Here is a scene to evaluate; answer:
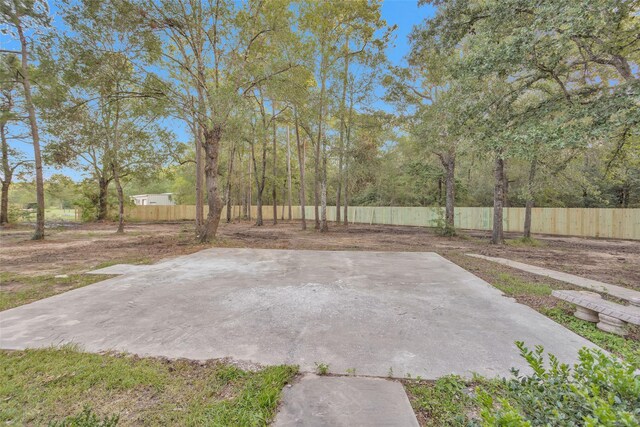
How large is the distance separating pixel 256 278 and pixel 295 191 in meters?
28.0

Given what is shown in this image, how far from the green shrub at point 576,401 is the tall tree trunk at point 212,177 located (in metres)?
9.18

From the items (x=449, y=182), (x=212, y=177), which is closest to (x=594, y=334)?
(x=212, y=177)

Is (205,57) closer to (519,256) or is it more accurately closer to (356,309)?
(356,309)

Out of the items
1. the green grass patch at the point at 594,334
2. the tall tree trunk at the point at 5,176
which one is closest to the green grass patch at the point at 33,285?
the green grass patch at the point at 594,334

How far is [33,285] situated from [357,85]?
562 inches

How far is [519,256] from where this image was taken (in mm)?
A: 7625

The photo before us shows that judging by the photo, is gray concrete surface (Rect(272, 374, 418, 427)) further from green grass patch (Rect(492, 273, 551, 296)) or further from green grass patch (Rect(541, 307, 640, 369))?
green grass patch (Rect(492, 273, 551, 296))

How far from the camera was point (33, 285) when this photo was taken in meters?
4.43

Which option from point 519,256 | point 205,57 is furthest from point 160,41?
point 519,256

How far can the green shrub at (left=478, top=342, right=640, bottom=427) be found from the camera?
807mm

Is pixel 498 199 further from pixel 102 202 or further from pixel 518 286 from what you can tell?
pixel 102 202

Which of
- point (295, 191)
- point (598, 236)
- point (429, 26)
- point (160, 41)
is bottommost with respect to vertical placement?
point (598, 236)

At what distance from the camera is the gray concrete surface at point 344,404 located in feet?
5.07

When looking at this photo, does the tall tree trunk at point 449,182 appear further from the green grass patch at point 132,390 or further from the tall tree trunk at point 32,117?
the tall tree trunk at point 32,117
